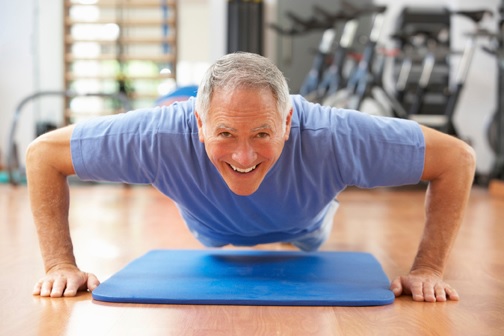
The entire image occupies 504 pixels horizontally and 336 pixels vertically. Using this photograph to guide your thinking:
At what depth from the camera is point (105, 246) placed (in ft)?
8.35

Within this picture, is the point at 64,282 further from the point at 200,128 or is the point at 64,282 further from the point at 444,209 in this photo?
the point at 444,209

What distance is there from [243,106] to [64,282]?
653mm

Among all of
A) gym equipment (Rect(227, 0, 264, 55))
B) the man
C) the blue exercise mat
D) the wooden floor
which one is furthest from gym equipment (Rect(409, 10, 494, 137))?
the man

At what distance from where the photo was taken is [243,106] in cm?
143

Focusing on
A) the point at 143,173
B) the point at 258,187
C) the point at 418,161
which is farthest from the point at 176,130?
the point at 418,161

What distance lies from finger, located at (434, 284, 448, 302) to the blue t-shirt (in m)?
0.27

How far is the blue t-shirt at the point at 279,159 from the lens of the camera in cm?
163

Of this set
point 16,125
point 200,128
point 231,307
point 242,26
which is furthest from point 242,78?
point 242,26

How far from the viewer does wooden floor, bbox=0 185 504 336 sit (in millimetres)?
1384

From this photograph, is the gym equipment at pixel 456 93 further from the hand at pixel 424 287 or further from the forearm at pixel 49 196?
the forearm at pixel 49 196

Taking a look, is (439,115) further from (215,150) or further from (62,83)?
(215,150)

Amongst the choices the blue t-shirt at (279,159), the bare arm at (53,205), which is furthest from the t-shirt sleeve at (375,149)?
the bare arm at (53,205)

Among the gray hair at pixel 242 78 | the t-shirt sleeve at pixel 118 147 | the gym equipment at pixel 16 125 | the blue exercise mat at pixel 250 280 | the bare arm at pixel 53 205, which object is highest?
the gray hair at pixel 242 78

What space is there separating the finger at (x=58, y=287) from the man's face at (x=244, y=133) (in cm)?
50
